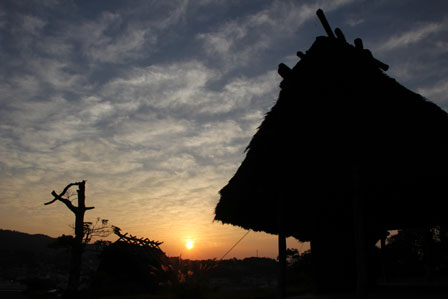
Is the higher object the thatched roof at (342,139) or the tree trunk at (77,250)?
the thatched roof at (342,139)

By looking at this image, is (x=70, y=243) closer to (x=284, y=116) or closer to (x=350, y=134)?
(x=284, y=116)

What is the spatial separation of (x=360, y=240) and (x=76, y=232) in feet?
26.5

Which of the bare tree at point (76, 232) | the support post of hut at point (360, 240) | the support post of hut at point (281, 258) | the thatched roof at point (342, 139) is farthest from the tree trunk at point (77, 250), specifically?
the support post of hut at point (360, 240)

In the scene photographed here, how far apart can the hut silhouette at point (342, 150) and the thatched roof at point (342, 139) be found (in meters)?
0.02

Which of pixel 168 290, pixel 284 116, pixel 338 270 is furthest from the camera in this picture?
pixel 338 270

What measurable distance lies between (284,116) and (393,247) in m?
18.5

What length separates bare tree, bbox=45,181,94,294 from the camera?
29.7ft

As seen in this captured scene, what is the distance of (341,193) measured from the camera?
25.0 feet

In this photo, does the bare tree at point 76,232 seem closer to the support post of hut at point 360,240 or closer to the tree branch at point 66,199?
the tree branch at point 66,199

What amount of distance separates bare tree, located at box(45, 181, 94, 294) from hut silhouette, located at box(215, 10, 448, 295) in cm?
435

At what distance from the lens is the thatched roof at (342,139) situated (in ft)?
15.6

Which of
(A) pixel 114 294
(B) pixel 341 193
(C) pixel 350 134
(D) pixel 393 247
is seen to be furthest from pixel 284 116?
(D) pixel 393 247

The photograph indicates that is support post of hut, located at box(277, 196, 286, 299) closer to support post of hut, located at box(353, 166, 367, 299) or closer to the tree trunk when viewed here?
support post of hut, located at box(353, 166, 367, 299)

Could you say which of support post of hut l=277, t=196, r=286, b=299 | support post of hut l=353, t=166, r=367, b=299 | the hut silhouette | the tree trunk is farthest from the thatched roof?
the tree trunk
